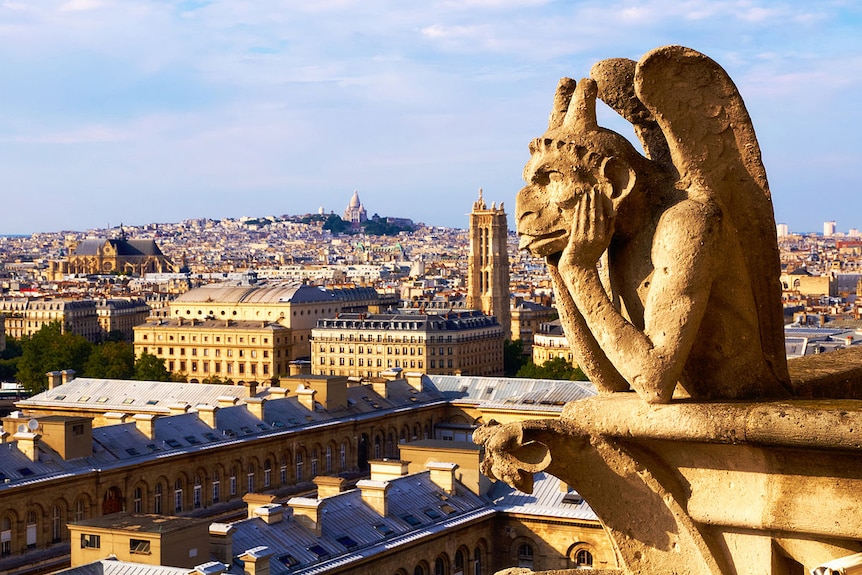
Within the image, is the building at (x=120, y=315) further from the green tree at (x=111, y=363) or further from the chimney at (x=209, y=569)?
the chimney at (x=209, y=569)

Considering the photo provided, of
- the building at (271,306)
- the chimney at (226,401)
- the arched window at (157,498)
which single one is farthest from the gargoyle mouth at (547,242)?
the building at (271,306)

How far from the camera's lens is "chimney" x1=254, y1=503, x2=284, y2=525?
110ft

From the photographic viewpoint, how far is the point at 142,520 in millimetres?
31422

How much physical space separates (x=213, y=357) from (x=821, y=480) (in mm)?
118028

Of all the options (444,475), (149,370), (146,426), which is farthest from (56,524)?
(149,370)

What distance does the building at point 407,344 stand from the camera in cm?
11075

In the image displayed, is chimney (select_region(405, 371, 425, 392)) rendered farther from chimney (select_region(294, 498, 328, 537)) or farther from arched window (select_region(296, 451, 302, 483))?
chimney (select_region(294, 498, 328, 537))

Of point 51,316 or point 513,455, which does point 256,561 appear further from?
point 51,316

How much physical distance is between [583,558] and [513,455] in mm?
34967

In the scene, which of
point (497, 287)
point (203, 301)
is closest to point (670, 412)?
point (203, 301)

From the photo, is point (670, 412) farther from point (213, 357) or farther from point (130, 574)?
point (213, 357)

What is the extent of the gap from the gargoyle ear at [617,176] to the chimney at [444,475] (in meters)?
34.4

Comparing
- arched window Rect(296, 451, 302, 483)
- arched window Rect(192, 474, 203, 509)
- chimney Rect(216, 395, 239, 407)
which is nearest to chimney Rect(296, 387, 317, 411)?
chimney Rect(216, 395, 239, 407)

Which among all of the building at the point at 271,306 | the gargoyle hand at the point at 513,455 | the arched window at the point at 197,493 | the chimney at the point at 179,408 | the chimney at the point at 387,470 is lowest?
the arched window at the point at 197,493
